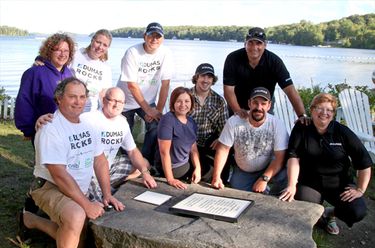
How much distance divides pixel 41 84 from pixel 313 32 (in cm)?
6582

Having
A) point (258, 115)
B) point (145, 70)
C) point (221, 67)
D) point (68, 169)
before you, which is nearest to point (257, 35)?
point (258, 115)

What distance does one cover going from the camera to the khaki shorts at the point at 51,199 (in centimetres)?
332

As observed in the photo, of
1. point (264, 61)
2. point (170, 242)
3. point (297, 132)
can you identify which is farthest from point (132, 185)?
point (264, 61)

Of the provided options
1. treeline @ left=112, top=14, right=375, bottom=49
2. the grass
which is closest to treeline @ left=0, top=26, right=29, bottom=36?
treeline @ left=112, top=14, right=375, bottom=49

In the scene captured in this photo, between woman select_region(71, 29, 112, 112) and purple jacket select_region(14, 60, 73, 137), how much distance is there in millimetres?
727

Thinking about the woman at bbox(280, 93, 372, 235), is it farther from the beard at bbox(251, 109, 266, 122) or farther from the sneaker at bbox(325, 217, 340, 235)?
the beard at bbox(251, 109, 266, 122)

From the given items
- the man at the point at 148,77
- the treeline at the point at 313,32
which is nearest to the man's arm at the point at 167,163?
the man at the point at 148,77

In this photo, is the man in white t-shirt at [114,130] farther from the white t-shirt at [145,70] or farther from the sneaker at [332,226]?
the sneaker at [332,226]

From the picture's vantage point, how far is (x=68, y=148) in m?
3.39

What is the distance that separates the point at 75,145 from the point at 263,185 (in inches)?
72.3

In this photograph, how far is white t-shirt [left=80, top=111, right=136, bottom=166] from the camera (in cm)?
412

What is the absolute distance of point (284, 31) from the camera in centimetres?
6744

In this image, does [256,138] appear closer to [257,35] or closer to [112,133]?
[257,35]

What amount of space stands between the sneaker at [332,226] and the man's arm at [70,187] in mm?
2451
